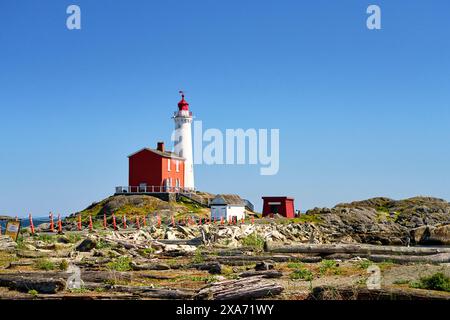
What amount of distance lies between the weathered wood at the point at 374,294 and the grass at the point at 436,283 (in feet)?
1.63

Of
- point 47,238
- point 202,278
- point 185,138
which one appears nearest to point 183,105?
point 185,138

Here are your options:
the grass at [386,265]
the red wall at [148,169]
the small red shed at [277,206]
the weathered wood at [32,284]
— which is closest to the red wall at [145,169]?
the red wall at [148,169]

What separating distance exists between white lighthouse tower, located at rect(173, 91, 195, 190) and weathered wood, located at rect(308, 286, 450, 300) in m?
55.1

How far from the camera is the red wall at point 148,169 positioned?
6306 cm

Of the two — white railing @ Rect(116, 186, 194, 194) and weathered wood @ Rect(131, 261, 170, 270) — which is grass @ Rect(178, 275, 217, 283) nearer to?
weathered wood @ Rect(131, 261, 170, 270)

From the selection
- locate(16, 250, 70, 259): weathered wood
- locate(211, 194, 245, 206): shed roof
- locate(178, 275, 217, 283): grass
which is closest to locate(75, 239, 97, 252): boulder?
locate(16, 250, 70, 259): weathered wood

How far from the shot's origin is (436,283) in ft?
42.5

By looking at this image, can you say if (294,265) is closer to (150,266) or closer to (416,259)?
(416,259)

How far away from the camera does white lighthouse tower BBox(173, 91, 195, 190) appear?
67688mm

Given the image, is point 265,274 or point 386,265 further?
point 386,265

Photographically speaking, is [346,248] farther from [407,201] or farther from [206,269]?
[407,201]

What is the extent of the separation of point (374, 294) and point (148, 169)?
52830 mm

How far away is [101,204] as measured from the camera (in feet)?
204
